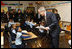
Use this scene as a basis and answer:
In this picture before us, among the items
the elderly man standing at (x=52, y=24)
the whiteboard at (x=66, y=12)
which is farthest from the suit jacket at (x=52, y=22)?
the whiteboard at (x=66, y=12)

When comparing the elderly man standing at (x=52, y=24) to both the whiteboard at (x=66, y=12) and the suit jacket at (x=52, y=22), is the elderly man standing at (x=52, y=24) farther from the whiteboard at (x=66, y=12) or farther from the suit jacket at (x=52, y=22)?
the whiteboard at (x=66, y=12)

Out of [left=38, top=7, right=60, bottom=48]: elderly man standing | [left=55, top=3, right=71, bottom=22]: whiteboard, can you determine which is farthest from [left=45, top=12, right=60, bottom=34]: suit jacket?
[left=55, top=3, right=71, bottom=22]: whiteboard

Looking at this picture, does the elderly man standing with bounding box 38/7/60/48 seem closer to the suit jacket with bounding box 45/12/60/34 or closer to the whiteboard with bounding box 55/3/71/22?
the suit jacket with bounding box 45/12/60/34

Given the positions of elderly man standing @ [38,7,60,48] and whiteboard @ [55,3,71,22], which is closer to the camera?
elderly man standing @ [38,7,60,48]

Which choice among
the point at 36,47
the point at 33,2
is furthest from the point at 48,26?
the point at 33,2

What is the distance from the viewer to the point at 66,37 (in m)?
2.18

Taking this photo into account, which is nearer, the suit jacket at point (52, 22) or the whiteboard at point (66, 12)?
the suit jacket at point (52, 22)

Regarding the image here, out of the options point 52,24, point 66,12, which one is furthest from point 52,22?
point 66,12

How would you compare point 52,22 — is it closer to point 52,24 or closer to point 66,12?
point 52,24

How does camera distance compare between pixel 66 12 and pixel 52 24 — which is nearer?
pixel 52 24

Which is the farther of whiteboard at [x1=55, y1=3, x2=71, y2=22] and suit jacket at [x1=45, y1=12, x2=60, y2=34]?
whiteboard at [x1=55, y1=3, x2=71, y2=22]

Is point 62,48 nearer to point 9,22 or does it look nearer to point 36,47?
point 36,47

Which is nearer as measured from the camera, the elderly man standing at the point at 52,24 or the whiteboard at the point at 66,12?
the elderly man standing at the point at 52,24

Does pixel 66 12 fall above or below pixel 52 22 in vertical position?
above
